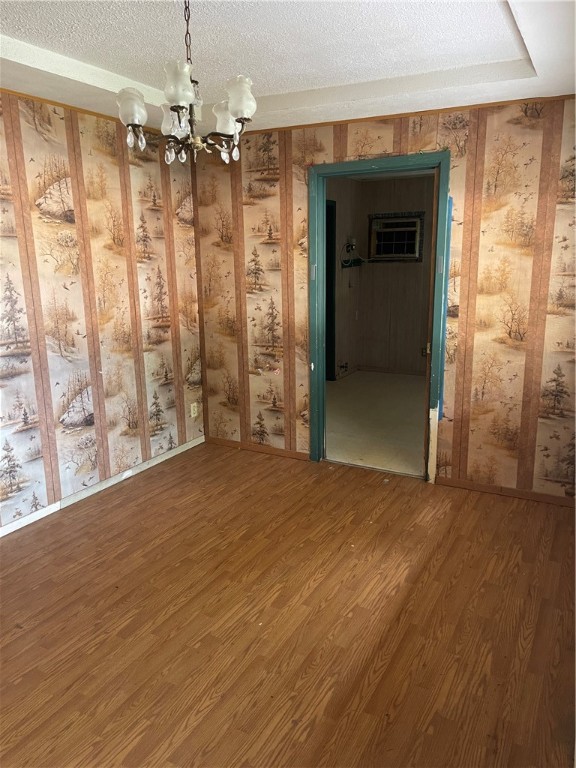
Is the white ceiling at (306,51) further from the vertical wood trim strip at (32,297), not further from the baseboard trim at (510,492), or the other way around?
the baseboard trim at (510,492)

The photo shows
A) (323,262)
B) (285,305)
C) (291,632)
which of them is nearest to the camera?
(291,632)

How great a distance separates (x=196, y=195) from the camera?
4469 mm

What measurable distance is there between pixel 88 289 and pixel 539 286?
294 cm

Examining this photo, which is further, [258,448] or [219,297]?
[258,448]

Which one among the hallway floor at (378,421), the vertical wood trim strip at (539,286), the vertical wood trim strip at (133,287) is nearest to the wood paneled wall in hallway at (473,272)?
the vertical wood trim strip at (539,286)

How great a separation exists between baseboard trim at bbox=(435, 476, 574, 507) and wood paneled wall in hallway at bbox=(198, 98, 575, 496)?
0.11ft

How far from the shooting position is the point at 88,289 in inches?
145

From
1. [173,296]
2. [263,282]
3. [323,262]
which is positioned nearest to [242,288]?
[263,282]

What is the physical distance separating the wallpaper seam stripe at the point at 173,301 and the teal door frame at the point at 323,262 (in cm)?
111

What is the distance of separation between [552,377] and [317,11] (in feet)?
8.17

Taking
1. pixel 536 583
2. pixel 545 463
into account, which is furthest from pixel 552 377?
pixel 536 583

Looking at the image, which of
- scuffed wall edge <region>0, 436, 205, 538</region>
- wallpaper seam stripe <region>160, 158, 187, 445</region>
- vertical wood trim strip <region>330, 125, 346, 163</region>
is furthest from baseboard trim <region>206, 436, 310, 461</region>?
vertical wood trim strip <region>330, 125, 346, 163</region>

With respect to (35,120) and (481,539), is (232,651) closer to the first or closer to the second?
(481,539)

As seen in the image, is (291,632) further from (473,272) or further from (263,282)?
(263,282)
